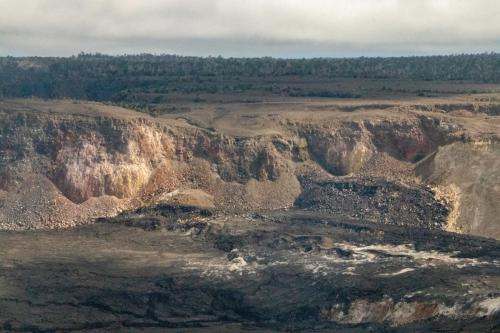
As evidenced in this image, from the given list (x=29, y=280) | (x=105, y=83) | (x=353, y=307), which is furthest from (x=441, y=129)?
(x=105, y=83)

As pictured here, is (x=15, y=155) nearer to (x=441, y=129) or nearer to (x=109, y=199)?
(x=109, y=199)

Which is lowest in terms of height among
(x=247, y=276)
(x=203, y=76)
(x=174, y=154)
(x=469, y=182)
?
(x=247, y=276)

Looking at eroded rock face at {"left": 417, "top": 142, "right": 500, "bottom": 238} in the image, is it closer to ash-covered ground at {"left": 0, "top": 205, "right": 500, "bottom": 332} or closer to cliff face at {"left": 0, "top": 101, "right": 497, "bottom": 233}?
cliff face at {"left": 0, "top": 101, "right": 497, "bottom": 233}

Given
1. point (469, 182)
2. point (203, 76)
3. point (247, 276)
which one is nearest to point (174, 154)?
point (247, 276)

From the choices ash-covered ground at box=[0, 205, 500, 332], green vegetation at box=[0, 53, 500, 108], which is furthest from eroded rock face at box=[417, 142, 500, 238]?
green vegetation at box=[0, 53, 500, 108]

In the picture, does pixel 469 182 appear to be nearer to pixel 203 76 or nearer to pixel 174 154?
pixel 174 154

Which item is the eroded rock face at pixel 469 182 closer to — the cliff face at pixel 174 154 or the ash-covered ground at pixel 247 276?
the cliff face at pixel 174 154
